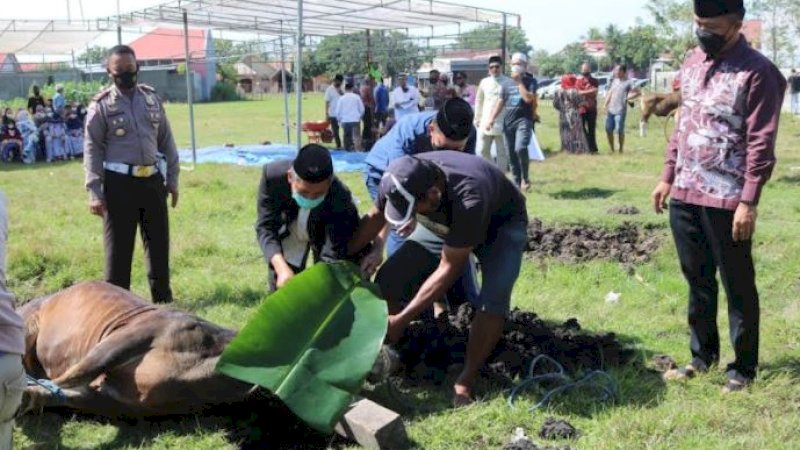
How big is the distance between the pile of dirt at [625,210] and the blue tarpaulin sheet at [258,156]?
6.76 metres

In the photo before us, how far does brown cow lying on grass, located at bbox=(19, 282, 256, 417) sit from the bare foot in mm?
1135

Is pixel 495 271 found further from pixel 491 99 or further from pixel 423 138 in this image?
pixel 491 99

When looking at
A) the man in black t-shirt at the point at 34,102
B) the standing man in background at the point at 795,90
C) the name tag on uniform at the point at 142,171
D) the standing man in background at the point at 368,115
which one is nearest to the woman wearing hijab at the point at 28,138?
the man in black t-shirt at the point at 34,102

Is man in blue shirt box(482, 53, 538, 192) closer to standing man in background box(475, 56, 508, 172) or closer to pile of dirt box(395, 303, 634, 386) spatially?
standing man in background box(475, 56, 508, 172)

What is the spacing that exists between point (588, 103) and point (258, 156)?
6658 millimetres

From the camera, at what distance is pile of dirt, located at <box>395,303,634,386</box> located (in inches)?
209

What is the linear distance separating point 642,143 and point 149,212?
623 inches

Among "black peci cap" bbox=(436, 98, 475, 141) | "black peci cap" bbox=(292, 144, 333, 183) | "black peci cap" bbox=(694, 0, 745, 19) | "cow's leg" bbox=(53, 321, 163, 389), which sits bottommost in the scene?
"cow's leg" bbox=(53, 321, 163, 389)

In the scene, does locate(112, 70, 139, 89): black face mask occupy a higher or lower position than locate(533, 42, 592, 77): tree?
lower

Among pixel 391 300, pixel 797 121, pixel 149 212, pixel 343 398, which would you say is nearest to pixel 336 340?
pixel 343 398

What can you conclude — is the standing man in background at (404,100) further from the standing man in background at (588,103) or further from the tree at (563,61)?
the tree at (563,61)

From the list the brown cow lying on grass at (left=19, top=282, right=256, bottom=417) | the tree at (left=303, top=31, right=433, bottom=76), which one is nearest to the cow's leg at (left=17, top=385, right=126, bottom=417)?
the brown cow lying on grass at (left=19, top=282, right=256, bottom=417)

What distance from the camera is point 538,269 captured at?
827 centimetres

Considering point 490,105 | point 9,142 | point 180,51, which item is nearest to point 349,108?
point 9,142
